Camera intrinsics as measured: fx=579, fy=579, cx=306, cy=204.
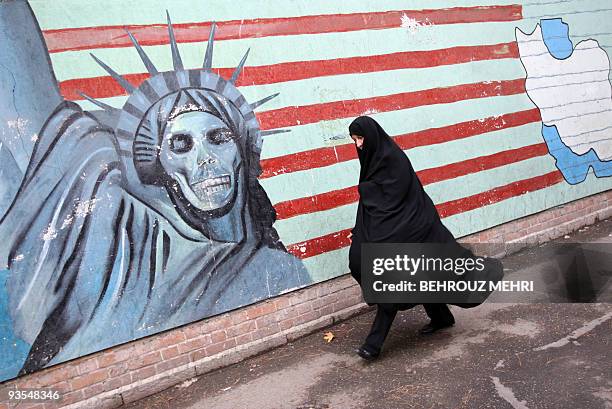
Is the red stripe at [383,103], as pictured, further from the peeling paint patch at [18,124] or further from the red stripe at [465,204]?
the peeling paint patch at [18,124]

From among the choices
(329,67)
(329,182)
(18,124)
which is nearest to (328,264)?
(329,182)

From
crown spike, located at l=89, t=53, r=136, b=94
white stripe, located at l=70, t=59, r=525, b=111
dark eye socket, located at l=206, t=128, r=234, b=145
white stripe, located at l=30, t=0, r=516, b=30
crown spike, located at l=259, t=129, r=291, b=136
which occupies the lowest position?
crown spike, located at l=259, t=129, r=291, b=136

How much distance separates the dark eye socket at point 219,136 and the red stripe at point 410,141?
37 centimetres

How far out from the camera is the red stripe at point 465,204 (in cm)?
507

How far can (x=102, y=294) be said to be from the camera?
13.3 feet

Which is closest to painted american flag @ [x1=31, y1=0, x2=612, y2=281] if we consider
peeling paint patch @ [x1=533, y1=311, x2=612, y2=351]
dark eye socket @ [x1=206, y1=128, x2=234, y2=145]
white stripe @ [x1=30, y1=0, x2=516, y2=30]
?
white stripe @ [x1=30, y1=0, x2=516, y2=30]

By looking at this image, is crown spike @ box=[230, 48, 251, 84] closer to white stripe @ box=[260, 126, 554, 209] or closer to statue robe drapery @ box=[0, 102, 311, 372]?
white stripe @ box=[260, 126, 554, 209]

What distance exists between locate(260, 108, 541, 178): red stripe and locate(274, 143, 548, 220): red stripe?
0.90ft

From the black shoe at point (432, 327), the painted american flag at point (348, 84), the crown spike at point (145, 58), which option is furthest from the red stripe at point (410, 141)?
the black shoe at point (432, 327)

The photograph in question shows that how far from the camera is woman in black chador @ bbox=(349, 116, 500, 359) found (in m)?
4.36

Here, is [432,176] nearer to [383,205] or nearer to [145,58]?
[383,205]

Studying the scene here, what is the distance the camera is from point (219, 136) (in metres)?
4.57

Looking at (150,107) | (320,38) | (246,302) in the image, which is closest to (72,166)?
(150,107)

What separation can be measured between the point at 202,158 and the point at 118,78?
2.76 feet
